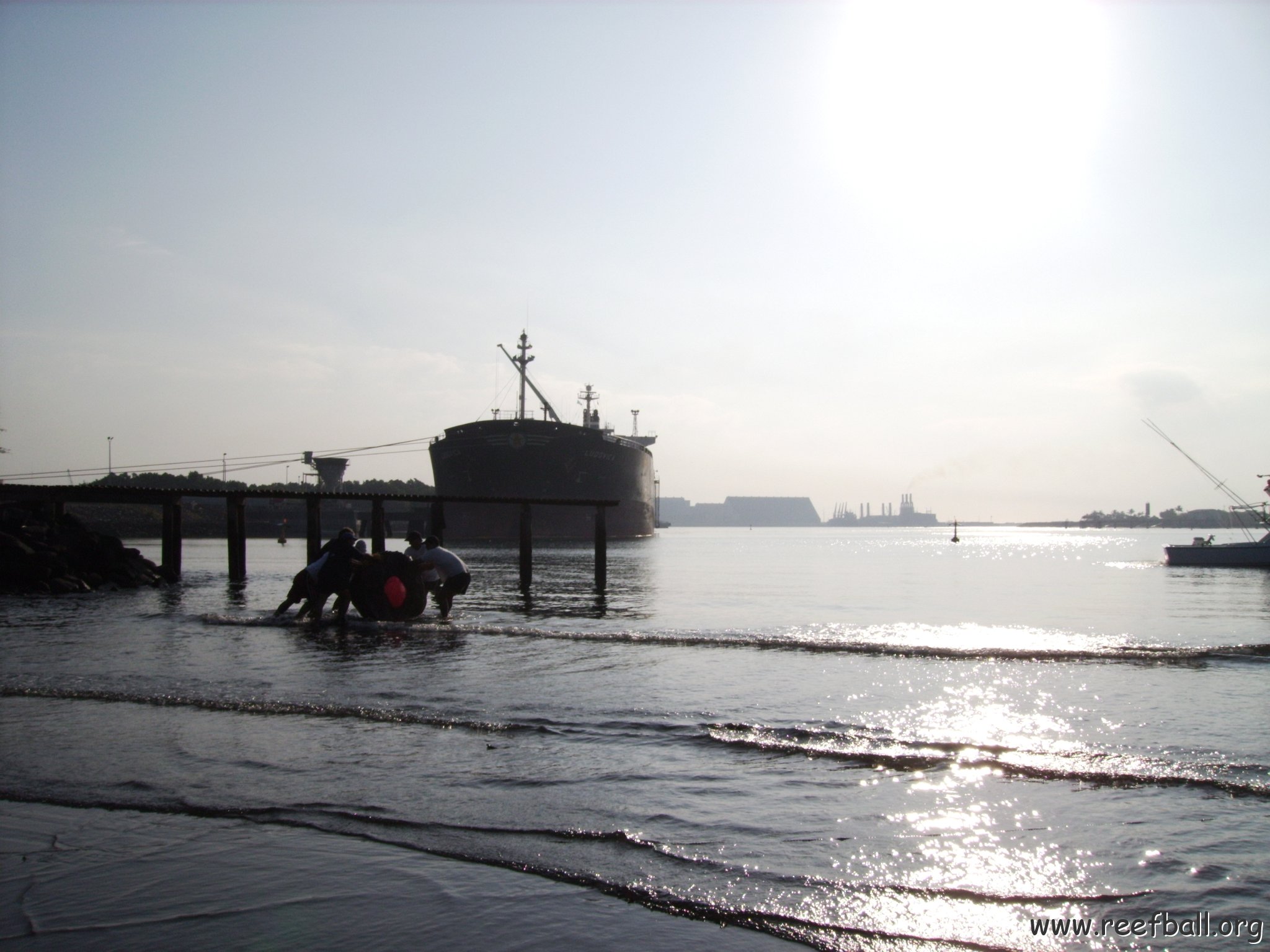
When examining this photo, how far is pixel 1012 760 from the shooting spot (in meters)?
6.39

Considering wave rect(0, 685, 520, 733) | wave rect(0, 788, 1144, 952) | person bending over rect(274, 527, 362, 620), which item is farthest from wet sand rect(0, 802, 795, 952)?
person bending over rect(274, 527, 362, 620)

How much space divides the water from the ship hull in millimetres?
41486

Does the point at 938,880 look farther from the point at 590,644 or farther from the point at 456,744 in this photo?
the point at 590,644

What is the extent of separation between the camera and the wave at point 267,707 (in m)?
7.55

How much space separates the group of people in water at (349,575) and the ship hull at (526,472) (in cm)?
3655

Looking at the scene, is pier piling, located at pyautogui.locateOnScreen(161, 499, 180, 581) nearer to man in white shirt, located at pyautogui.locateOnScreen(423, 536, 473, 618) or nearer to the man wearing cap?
the man wearing cap

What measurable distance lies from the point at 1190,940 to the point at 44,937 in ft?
15.2

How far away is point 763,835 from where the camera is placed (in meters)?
4.71

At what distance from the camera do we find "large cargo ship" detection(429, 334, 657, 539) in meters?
57.8

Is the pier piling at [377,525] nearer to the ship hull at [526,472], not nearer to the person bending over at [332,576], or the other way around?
the person bending over at [332,576]

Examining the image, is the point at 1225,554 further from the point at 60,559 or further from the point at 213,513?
the point at 213,513

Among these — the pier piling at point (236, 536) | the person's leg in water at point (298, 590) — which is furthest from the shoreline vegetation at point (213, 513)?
the person's leg in water at point (298, 590)

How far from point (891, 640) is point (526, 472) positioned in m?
44.5

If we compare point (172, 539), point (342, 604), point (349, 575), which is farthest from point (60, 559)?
point (349, 575)
